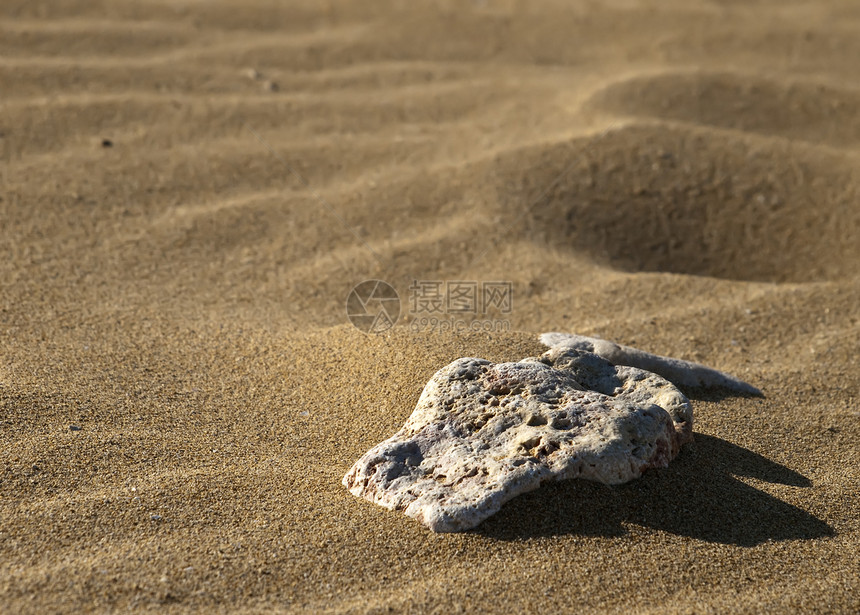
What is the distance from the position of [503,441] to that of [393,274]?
4.64 ft

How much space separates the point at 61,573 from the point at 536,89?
351cm

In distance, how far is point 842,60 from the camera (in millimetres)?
4746

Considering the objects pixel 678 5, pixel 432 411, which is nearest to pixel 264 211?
pixel 432 411

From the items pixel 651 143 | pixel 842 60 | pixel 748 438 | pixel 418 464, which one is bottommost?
pixel 748 438

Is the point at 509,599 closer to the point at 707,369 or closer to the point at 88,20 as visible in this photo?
the point at 707,369

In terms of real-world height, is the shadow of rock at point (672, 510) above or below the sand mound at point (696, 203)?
below

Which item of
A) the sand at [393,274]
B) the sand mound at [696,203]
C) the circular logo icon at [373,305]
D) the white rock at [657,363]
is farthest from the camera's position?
the sand mound at [696,203]

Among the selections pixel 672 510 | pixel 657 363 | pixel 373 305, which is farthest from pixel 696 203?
pixel 672 510

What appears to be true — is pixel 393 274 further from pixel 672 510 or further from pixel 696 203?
pixel 672 510

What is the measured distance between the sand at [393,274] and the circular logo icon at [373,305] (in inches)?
1.9

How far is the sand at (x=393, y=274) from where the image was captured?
1.68 meters

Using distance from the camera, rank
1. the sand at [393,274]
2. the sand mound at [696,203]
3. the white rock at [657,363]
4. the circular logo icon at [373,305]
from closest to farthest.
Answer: the sand at [393,274], the white rock at [657,363], the circular logo icon at [373,305], the sand mound at [696,203]

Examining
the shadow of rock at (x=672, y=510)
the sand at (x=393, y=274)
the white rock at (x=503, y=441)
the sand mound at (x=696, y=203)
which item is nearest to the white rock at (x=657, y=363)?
the sand at (x=393, y=274)

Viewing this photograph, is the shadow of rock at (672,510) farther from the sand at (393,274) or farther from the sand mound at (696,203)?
the sand mound at (696,203)
